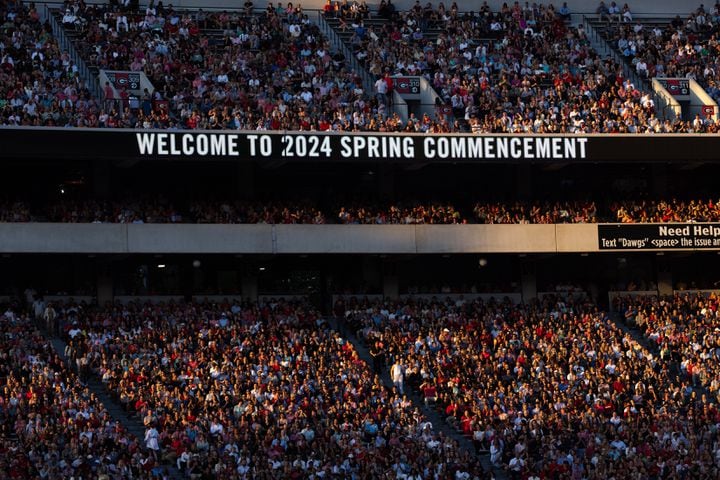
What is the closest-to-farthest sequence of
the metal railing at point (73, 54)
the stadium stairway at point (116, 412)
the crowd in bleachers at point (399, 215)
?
the stadium stairway at point (116, 412) < the crowd in bleachers at point (399, 215) < the metal railing at point (73, 54)

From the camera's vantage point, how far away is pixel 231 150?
43.5 metres

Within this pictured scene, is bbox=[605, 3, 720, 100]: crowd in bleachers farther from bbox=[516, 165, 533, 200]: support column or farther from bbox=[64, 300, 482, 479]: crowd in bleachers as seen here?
bbox=[64, 300, 482, 479]: crowd in bleachers

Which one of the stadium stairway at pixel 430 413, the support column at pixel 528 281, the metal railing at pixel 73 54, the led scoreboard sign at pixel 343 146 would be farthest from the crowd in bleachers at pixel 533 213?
the metal railing at pixel 73 54

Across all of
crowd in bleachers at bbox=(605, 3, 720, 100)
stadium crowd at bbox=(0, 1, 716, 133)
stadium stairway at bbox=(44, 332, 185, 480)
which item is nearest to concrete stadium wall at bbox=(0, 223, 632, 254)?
stadium crowd at bbox=(0, 1, 716, 133)

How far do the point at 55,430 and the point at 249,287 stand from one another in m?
13.1

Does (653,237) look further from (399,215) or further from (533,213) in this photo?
(399,215)

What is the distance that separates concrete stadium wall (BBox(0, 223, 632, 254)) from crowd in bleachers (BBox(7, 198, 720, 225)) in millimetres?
432

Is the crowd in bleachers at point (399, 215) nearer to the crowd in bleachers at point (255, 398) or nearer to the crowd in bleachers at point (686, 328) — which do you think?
the crowd in bleachers at point (255, 398)

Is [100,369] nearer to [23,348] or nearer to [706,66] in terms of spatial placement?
[23,348]

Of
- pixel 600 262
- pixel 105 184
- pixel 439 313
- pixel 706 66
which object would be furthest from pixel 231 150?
pixel 706 66

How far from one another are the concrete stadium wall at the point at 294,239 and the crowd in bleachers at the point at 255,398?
2.12 m

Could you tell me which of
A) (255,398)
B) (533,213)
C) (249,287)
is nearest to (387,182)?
(533,213)

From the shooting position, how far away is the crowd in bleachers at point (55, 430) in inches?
1292

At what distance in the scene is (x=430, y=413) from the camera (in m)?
39.0
